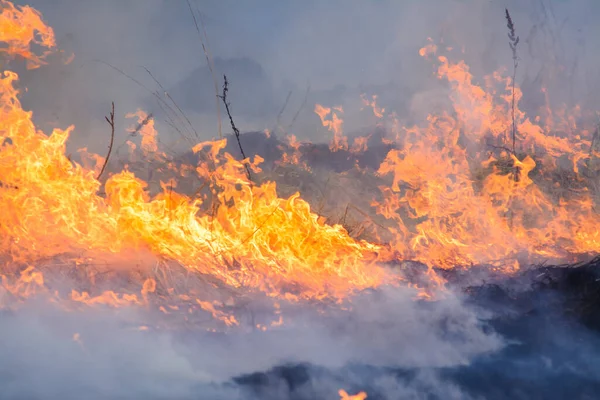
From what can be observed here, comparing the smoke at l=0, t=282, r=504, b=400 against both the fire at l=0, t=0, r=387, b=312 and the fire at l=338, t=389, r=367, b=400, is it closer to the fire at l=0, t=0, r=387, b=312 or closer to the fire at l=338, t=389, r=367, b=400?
the fire at l=338, t=389, r=367, b=400

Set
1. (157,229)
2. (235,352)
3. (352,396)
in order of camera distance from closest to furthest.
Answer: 1. (352,396)
2. (235,352)
3. (157,229)

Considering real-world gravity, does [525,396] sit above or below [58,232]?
below

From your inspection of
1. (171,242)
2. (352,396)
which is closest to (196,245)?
(171,242)

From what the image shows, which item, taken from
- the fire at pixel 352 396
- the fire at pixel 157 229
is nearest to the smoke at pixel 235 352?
the fire at pixel 352 396

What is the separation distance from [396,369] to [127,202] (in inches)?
157

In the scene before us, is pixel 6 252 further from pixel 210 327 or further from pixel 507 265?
pixel 507 265

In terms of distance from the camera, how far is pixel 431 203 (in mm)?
8711

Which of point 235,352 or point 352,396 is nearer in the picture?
point 352,396

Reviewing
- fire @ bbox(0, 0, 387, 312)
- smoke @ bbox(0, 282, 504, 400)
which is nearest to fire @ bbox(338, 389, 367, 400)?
smoke @ bbox(0, 282, 504, 400)

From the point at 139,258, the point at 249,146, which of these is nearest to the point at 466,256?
the point at 139,258

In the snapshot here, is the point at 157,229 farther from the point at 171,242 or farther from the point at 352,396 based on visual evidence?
the point at 352,396

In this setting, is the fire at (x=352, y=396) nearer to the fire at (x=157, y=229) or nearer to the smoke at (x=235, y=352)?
the smoke at (x=235, y=352)

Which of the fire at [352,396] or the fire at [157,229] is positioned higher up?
the fire at [157,229]

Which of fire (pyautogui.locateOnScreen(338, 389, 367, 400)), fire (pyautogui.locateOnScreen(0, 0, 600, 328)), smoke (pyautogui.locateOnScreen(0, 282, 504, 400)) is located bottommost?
fire (pyautogui.locateOnScreen(338, 389, 367, 400))
